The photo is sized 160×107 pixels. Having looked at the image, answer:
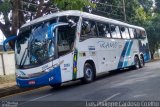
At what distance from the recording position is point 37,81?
1360 centimetres

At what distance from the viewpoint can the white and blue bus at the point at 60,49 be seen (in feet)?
44.8

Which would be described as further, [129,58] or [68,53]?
[129,58]

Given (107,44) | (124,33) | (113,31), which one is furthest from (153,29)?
(107,44)

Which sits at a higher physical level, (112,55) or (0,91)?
(112,55)

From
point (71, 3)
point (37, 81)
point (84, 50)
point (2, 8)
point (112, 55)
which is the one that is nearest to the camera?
point (37, 81)

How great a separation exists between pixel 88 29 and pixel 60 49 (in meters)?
3.04

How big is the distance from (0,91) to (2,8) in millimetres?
7647

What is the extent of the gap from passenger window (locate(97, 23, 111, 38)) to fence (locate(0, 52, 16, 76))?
31.9 feet

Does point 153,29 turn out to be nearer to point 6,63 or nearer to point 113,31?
point 6,63

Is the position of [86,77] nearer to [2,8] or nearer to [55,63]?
[55,63]

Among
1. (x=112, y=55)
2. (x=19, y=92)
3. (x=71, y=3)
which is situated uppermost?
(x=71, y=3)

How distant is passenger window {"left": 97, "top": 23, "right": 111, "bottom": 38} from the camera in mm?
17970

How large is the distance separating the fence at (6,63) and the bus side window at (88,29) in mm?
10266

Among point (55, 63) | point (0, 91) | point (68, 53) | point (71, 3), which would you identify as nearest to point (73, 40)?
point (68, 53)
